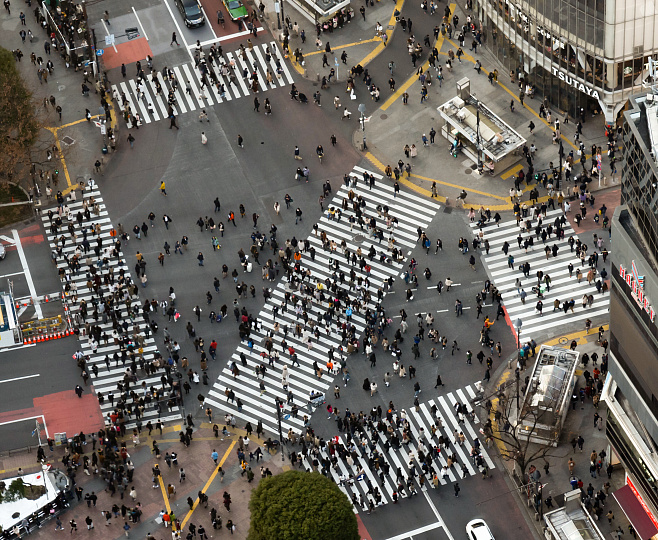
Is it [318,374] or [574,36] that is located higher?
[574,36]

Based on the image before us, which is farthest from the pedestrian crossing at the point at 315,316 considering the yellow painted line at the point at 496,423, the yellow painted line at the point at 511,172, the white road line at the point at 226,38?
the white road line at the point at 226,38

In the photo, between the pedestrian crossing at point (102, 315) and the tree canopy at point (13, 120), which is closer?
the pedestrian crossing at point (102, 315)

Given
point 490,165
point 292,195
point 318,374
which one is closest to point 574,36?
point 490,165

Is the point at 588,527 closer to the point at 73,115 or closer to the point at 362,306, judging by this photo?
the point at 362,306

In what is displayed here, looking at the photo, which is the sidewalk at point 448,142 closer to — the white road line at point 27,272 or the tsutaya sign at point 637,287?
the white road line at point 27,272

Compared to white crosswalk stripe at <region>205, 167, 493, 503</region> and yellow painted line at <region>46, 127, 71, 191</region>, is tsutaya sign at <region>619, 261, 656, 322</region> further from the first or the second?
yellow painted line at <region>46, 127, 71, 191</region>

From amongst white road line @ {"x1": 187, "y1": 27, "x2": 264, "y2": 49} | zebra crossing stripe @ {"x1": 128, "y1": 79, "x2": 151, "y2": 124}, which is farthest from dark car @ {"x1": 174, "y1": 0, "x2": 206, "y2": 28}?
zebra crossing stripe @ {"x1": 128, "y1": 79, "x2": 151, "y2": 124}
